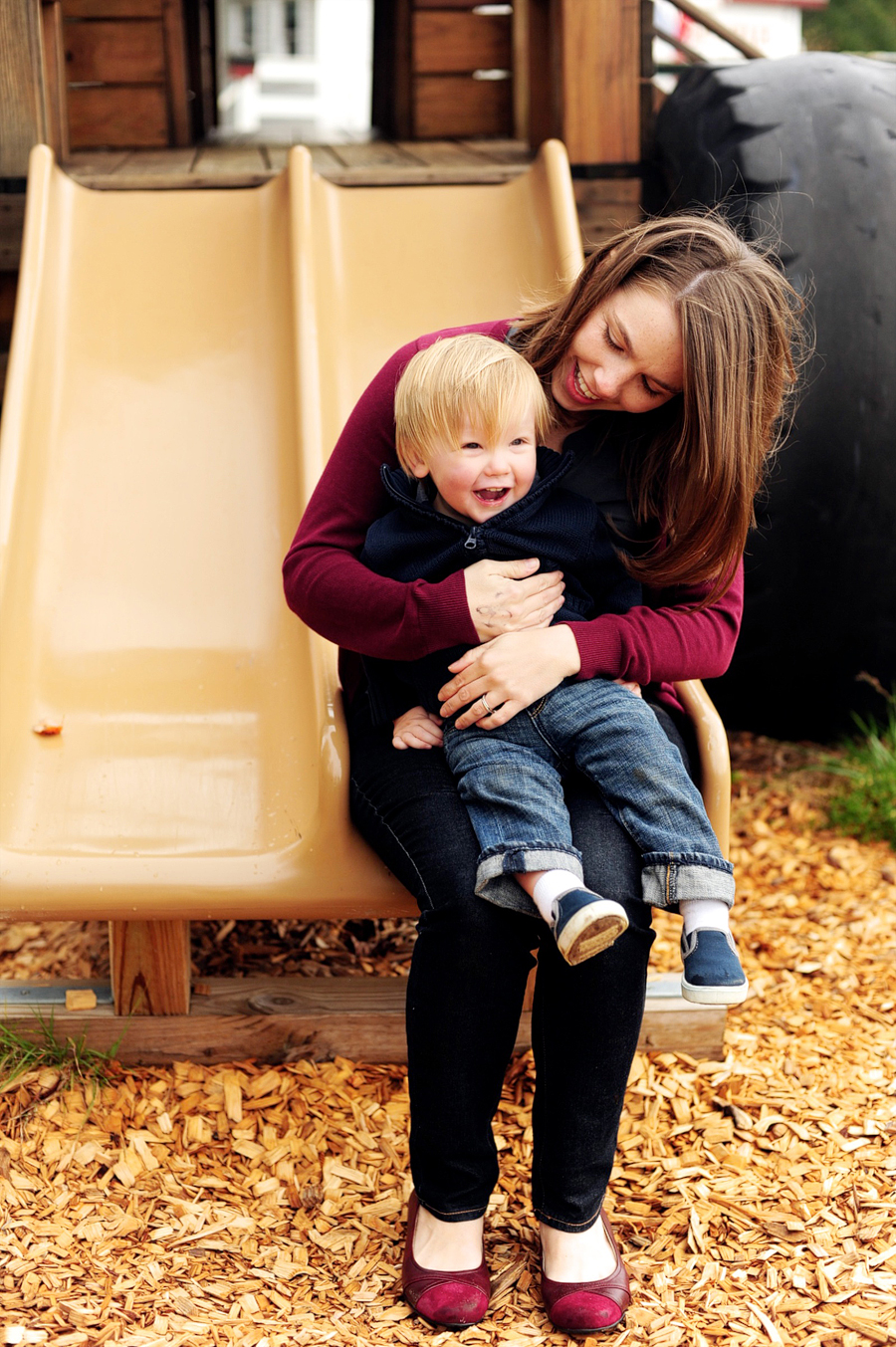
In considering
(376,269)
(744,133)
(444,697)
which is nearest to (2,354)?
(376,269)

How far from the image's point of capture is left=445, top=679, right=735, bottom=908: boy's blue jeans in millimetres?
1475

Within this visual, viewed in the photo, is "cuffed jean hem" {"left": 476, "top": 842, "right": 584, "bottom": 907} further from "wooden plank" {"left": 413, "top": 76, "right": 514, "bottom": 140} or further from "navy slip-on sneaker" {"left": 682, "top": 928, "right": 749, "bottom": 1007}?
"wooden plank" {"left": 413, "top": 76, "right": 514, "bottom": 140}

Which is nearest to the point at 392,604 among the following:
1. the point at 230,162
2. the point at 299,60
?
the point at 230,162

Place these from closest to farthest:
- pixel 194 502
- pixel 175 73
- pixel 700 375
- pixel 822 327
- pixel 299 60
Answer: pixel 700 375 → pixel 194 502 → pixel 822 327 → pixel 175 73 → pixel 299 60

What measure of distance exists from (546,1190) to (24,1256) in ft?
2.26

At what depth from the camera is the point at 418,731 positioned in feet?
5.49

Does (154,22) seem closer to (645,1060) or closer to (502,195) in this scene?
(502,195)

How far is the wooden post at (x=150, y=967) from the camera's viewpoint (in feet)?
6.39

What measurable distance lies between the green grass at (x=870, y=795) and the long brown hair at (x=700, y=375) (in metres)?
1.38

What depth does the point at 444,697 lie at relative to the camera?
163cm

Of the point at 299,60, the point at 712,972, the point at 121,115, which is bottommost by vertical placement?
the point at 712,972

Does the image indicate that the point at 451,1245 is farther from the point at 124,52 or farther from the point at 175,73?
the point at 124,52

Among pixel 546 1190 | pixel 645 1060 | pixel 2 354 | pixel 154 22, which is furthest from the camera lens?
pixel 154 22

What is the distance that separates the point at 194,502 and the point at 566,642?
1.07 m
